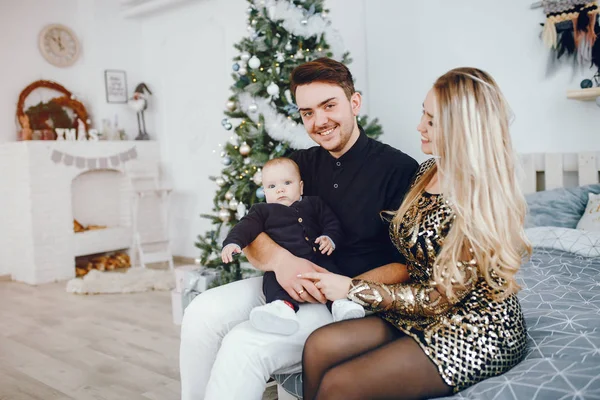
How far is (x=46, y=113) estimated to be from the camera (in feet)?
17.0

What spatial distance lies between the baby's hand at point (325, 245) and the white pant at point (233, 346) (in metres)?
0.20

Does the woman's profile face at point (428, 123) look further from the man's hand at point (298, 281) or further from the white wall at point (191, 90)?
the white wall at point (191, 90)

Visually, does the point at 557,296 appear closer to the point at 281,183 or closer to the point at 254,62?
the point at 281,183

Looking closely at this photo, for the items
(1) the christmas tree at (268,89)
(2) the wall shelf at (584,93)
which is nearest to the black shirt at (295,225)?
(1) the christmas tree at (268,89)

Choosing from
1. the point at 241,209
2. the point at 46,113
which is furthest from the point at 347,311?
the point at 46,113

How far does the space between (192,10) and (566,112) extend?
12.3ft

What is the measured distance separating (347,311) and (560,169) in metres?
2.26

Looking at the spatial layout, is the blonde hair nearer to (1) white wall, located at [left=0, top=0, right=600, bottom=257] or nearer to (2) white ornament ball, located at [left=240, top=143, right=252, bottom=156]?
(2) white ornament ball, located at [left=240, top=143, right=252, bottom=156]

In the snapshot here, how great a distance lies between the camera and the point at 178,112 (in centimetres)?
569

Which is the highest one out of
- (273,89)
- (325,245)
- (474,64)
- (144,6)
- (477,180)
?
(144,6)

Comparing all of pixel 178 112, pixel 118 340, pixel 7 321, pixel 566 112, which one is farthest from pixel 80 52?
pixel 566 112

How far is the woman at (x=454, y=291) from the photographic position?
46.8 inches

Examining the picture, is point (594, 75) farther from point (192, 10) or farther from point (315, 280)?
point (192, 10)

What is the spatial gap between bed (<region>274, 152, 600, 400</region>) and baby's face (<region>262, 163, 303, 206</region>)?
61cm
